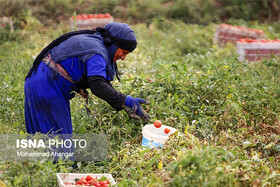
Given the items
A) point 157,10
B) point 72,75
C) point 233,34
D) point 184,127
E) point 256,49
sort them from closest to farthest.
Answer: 1. point 72,75
2. point 184,127
3. point 256,49
4. point 233,34
5. point 157,10

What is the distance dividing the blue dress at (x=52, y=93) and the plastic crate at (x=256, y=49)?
4.53m

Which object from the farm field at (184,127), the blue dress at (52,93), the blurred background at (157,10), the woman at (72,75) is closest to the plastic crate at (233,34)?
the farm field at (184,127)

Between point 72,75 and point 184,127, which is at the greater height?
point 72,75

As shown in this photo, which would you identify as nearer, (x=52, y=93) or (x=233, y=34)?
(x=52, y=93)

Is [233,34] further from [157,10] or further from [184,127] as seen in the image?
[184,127]

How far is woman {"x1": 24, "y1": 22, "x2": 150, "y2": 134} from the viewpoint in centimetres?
315

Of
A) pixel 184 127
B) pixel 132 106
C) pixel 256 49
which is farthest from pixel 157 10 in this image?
pixel 132 106

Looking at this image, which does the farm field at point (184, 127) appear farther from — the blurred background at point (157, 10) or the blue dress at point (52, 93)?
the blurred background at point (157, 10)

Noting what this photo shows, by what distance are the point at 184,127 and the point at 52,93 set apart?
1.38 metres

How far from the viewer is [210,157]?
8.14 ft

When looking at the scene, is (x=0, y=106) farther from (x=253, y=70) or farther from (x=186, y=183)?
(x=253, y=70)

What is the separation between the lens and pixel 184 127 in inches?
149

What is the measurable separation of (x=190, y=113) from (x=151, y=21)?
7.60 metres

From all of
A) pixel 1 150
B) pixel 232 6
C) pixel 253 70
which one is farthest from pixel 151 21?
pixel 1 150
